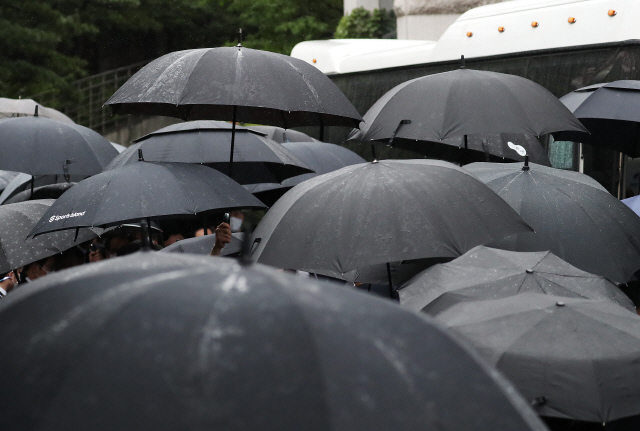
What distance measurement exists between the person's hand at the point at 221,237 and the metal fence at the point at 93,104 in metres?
19.9

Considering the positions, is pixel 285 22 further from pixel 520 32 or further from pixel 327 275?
pixel 327 275

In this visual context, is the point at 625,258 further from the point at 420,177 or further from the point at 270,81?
the point at 270,81

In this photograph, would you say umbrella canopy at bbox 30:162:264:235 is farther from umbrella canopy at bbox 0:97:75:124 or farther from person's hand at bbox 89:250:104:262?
umbrella canopy at bbox 0:97:75:124

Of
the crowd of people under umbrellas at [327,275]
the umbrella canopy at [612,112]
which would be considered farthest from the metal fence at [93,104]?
the umbrella canopy at [612,112]

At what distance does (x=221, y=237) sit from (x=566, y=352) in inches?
93.8

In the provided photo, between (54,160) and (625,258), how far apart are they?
4.47m

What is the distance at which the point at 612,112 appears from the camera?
7578mm

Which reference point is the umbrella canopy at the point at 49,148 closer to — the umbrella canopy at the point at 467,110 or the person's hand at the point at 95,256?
the person's hand at the point at 95,256

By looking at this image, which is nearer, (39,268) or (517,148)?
(39,268)

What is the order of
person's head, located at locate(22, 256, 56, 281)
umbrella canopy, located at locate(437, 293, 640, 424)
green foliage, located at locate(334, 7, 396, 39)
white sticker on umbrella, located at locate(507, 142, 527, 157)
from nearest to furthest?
umbrella canopy, located at locate(437, 293, 640, 424)
person's head, located at locate(22, 256, 56, 281)
white sticker on umbrella, located at locate(507, 142, 527, 157)
green foliage, located at locate(334, 7, 396, 39)

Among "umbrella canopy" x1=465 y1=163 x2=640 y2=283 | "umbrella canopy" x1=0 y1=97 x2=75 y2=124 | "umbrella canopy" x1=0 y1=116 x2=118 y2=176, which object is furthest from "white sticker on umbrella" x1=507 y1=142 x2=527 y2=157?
"umbrella canopy" x1=0 y1=97 x2=75 y2=124

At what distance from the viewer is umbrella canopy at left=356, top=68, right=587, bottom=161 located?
20.0ft

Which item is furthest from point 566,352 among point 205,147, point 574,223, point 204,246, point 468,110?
point 205,147

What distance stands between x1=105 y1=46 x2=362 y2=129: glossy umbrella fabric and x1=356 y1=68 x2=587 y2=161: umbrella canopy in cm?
45
